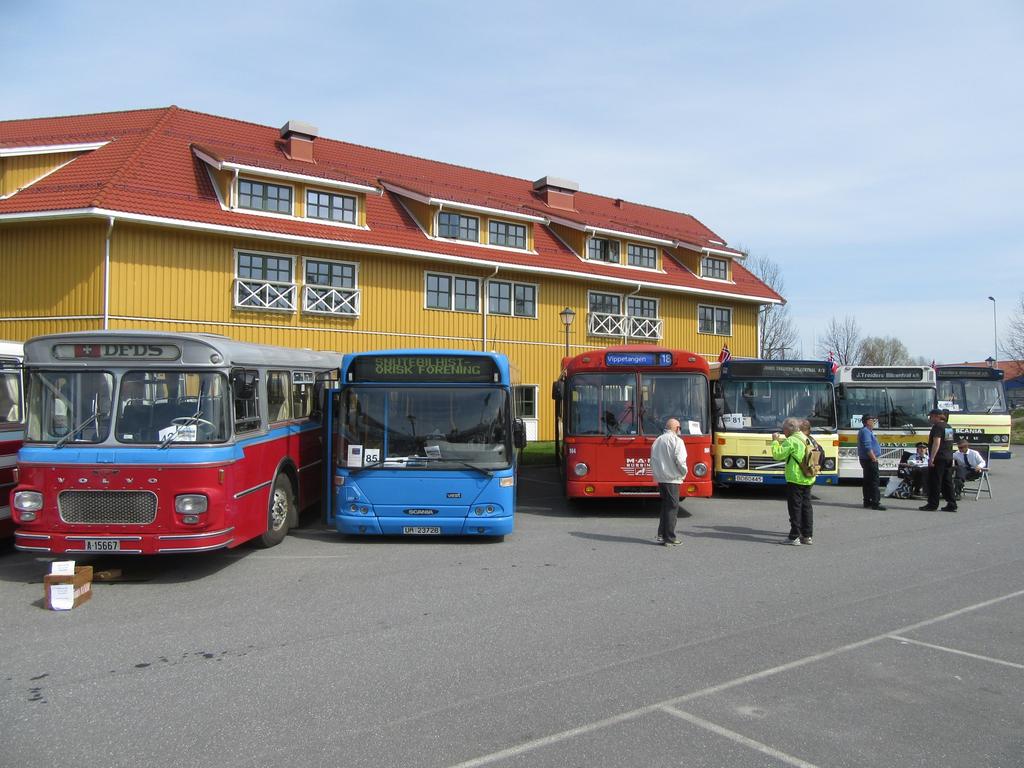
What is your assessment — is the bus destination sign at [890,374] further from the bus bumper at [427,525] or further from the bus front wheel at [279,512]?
the bus front wheel at [279,512]

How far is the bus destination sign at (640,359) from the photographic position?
44.0 feet

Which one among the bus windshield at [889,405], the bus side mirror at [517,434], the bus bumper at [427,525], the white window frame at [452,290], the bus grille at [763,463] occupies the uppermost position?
the white window frame at [452,290]

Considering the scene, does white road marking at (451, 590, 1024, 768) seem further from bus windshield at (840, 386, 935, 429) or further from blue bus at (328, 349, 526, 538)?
bus windshield at (840, 386, 935, 429)

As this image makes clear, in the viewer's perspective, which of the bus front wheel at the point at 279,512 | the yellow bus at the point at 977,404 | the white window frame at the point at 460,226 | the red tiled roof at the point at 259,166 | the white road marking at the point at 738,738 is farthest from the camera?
the white window frame at the point at 460,226

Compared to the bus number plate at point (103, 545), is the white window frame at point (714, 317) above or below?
above

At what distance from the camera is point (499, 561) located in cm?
954

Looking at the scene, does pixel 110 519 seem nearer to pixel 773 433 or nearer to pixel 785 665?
pixel 785 665

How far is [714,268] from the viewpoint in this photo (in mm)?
34594

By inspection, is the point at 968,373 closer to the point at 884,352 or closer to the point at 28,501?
the point at 28,501

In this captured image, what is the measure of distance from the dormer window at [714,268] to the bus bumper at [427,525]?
25539mm

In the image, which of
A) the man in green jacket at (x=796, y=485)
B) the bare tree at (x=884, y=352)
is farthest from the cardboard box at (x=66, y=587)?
the bare tree at (x=884, y=352)

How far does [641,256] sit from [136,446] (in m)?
26.4

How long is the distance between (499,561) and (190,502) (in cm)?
354

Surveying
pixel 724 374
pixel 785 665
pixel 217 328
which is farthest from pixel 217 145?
pixel 785 665
